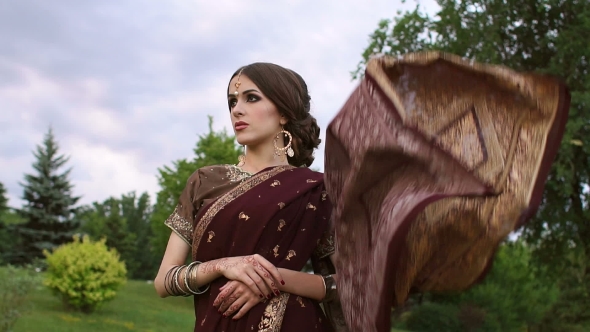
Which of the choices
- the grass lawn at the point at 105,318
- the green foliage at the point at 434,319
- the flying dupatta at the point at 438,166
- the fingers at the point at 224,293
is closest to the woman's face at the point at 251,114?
the fingers at the point at 224,293

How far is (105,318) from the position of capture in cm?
1405

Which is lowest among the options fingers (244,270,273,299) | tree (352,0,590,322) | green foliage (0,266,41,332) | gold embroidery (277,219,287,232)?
green foliage (0,266,41,332)

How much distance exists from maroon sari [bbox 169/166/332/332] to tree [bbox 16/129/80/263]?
2828cm

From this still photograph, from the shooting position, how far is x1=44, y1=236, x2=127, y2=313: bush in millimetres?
14047

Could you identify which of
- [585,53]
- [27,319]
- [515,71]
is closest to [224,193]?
[515,71]

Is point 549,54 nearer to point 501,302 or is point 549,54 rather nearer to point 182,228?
point 501,302

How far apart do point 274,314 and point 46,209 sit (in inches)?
1154

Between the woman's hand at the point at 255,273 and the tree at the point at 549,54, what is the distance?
14.1m

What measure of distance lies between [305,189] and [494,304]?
964 inches

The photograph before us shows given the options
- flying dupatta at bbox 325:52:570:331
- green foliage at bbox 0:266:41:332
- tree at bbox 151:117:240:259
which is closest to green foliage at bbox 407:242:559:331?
tree at bbox 151:117:240:259

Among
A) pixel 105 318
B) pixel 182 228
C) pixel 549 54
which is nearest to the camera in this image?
pixel 182 228

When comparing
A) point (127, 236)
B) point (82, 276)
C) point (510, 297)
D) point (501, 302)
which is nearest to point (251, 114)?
point (82, 276)

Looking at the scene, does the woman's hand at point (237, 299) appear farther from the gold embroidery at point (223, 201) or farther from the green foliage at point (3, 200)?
the green foliage at point (3, 200)

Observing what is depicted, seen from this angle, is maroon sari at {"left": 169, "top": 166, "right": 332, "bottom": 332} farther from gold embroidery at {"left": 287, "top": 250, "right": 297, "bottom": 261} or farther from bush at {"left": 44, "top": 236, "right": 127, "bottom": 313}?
bush at {"left": 44, "top": 236, "right": 127, "bottom": 313}
